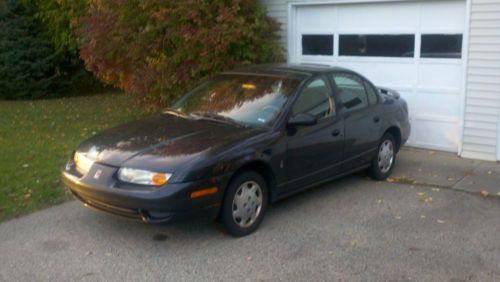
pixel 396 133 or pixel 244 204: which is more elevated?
pixel 396 133

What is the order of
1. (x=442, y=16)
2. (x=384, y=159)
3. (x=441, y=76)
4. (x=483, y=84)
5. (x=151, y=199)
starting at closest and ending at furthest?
(x=151, y=199)
(x=384, y=159)
(x=483, y=84)
(x=442, y=16)
(x=441, y=76)

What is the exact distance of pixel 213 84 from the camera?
6.52 meters

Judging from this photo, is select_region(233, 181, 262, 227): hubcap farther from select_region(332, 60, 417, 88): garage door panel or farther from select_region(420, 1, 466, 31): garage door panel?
select_region(420, 1, 466, 31): garage door panel

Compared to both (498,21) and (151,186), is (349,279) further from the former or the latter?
(498,21)

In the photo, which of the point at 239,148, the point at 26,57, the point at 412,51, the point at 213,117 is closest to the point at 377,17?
the point at 412,51

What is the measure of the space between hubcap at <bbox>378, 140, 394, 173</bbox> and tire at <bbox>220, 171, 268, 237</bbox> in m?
2.19

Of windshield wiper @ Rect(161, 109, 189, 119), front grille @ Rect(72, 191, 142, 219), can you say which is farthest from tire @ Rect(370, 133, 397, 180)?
front grille @ Rect(72, 191, 142, 219)

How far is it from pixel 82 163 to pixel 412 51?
538 cm

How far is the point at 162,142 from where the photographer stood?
524 centimetres

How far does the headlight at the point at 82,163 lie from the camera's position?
5211mm

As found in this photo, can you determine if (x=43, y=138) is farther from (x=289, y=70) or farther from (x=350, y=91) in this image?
(x=350, y=91)

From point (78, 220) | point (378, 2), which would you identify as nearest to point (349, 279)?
point (78, 220)

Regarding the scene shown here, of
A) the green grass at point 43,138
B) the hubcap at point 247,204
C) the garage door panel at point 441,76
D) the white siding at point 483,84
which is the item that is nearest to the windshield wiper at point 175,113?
the hubcap at point 247,204

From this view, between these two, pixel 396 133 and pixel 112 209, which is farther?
pixel 396 133
